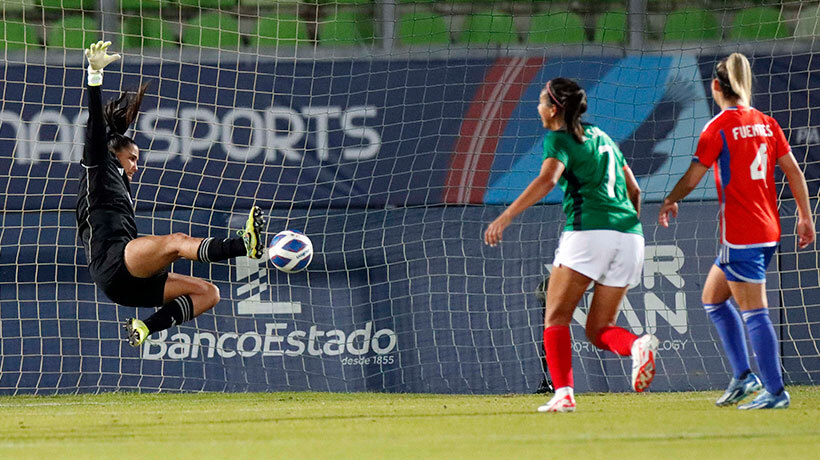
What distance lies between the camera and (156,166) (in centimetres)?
925

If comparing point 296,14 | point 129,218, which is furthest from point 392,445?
point 296,14

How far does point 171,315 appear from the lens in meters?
6.95

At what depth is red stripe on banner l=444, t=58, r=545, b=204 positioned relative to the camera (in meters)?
9.42

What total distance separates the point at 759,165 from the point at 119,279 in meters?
3.68

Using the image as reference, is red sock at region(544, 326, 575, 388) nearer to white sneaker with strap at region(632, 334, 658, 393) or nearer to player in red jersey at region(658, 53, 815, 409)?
white sneaker with strap at region(632, 334, 658, 393)

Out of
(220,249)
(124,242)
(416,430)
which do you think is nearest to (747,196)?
(416,430)

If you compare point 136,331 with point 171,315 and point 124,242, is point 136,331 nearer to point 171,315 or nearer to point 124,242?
point 171,315

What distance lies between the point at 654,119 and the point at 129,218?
4562 mm

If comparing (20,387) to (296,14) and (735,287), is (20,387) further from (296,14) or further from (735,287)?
(735,287)

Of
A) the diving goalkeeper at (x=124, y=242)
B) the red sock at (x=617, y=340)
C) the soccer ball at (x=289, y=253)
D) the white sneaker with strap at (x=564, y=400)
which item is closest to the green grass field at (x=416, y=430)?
the white sneaker with strap at (x=564, y=400)

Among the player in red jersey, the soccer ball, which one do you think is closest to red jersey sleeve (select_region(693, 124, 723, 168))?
the player in red jersey

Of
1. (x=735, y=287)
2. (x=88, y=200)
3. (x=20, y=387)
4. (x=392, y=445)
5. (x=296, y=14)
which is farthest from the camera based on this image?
(x=296, y=14)

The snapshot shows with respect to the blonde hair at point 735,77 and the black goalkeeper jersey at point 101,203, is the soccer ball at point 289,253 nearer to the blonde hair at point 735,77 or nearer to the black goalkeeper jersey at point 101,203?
the black goalkeeper jersey at point 101,203

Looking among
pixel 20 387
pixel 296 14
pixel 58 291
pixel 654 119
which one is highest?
pixel 296 14
